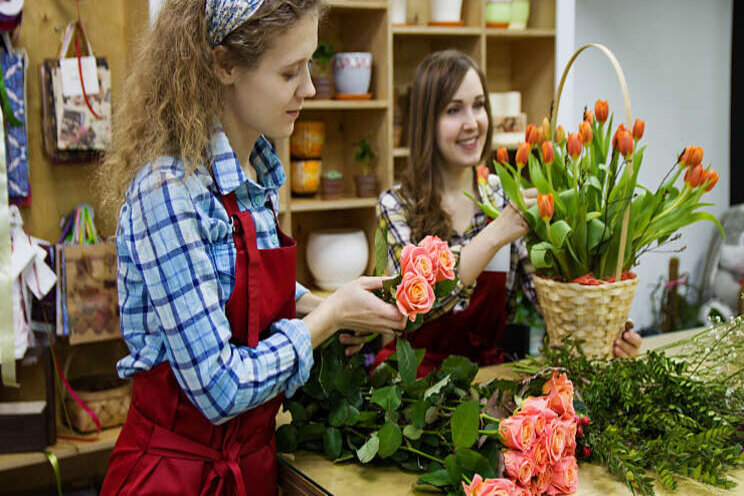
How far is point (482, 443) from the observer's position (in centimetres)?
114

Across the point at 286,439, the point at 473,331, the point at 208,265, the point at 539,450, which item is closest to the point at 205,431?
the point at 286,439

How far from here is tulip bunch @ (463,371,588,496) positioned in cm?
108

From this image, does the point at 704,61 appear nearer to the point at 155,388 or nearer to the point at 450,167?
the point at 450,167

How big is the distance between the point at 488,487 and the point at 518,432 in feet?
0.35

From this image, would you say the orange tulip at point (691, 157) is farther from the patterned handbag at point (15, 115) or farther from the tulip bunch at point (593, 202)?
the patterned handbag at point (15, 115)

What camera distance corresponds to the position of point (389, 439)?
1188 mm

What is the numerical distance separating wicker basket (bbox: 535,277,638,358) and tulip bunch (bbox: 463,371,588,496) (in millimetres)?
389

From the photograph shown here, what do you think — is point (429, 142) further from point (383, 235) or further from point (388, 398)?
point (388, 398)

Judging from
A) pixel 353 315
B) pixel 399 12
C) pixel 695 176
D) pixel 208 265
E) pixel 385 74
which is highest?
pixel 399 12

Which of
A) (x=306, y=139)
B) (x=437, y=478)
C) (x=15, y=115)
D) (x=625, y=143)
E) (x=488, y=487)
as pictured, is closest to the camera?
(x=488, y=487)

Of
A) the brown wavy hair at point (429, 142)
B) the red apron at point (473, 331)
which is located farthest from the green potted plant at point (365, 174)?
the red apron at point (473, 331)

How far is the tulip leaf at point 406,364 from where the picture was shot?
1.28 m

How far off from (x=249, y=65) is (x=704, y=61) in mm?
4090

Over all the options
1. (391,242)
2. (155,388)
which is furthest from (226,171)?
(391,242)
